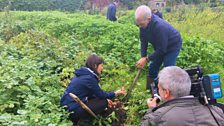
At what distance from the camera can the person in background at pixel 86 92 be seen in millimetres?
4527

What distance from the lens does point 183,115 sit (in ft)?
8.70

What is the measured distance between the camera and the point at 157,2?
90.3ft

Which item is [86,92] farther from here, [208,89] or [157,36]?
[208,89]

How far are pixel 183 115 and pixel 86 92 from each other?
7.20 ft

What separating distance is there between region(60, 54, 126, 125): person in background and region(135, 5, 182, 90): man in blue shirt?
938mm

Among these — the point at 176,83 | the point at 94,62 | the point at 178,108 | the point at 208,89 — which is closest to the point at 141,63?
the point at 94,62

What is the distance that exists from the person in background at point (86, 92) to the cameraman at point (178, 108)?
5.92 ft

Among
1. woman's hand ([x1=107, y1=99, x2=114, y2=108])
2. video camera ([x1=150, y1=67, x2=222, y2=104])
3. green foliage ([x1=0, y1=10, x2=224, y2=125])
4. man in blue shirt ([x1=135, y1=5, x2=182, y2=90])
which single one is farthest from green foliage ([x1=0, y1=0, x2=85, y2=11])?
video camera ([x1=150, y1=67, x2=222, y2=104])

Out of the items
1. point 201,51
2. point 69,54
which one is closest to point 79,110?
point 69,54

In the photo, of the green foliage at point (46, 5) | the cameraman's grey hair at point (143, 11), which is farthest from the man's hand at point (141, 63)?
the green foliage at point (46, 5)

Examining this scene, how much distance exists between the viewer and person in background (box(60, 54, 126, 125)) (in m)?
4.53

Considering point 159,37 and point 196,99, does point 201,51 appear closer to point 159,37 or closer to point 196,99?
point 159,37

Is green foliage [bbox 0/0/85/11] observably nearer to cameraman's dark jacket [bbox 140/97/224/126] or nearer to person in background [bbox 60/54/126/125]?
person in background [bbox 60/54/126/125]

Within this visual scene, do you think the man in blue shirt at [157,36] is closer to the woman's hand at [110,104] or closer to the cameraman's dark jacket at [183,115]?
the woman's hand at [110,104]
